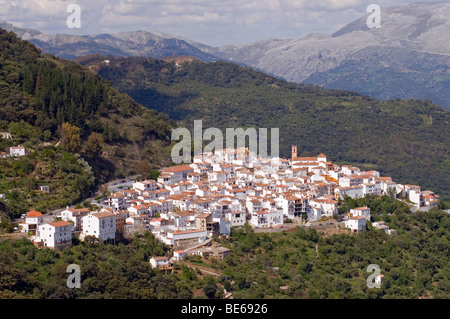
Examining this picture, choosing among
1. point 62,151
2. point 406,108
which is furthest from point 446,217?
point 406,108

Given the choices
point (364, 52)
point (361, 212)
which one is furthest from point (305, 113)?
point (364, 52)

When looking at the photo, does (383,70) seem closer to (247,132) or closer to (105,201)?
(247,132)

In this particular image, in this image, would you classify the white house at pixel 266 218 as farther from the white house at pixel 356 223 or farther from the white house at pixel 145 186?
the white house at pixel 145 186

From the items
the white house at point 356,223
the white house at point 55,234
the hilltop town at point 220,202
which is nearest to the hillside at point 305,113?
the hilltop town at point 220,202

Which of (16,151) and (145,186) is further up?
(16,151)

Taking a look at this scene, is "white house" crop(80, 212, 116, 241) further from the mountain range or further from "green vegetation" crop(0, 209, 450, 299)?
the mountain range

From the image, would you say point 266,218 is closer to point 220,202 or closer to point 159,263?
point 220,202

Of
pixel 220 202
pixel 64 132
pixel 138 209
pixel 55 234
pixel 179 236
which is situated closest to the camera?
pixel 55 234
